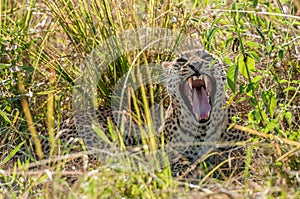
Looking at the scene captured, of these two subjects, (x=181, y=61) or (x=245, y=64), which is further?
(x=181, y=61)

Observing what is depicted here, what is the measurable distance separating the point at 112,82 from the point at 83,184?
1894mm

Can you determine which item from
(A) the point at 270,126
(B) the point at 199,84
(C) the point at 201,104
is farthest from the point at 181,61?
(A) the point at 270,126

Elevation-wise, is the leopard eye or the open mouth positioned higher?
the leopard eye

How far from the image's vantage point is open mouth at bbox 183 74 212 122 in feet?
14.1

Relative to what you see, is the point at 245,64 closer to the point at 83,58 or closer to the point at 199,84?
the point at 199,84

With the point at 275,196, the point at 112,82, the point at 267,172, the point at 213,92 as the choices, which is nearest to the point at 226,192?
the point at 275,196

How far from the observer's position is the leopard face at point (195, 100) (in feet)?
14.1

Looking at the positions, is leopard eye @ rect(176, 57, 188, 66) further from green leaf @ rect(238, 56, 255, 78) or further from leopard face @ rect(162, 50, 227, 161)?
green leaf @ rect(238, 56, 255, 78)

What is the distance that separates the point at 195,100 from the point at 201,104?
0.04m

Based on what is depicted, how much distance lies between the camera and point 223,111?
14.5 ft

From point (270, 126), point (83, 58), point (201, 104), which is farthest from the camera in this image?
point (83, 58)

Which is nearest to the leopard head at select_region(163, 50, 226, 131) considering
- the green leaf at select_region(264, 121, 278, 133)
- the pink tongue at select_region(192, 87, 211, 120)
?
the pink tongue at select_region(192, 87, 211, 120)

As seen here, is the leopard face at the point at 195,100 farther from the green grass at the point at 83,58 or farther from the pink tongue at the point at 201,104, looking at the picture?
the green grass at the point at 83,58

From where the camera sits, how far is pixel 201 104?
170 inches
